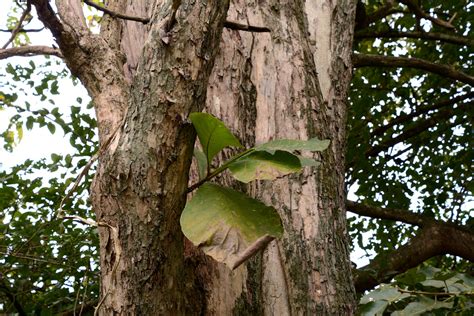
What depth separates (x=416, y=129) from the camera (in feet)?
Answer: 17.3

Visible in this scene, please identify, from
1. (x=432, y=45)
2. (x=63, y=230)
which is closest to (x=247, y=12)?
(x=63, y=230)

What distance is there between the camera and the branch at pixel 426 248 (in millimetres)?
4355

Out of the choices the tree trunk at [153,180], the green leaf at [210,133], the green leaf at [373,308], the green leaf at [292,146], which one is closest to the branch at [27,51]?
the tree trunk at [153,180]

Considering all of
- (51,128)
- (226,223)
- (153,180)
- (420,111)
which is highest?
(420,111)

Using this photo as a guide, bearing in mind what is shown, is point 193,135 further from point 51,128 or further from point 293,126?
point 51,128

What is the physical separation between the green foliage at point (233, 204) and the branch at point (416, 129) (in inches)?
154

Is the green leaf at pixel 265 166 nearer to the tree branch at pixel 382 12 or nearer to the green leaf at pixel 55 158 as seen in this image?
the green leaf at pixel 55 158

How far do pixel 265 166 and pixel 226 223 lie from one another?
14cm

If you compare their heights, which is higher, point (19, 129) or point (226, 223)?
point (19, 129)

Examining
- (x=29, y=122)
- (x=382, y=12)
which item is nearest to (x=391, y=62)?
(x=382, y=12)

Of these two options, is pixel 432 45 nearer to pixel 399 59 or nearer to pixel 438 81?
pixel 438 81

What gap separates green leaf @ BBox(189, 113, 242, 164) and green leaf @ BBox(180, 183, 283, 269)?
0.08 m

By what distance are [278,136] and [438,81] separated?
4173 millimetres

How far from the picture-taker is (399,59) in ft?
12.6
